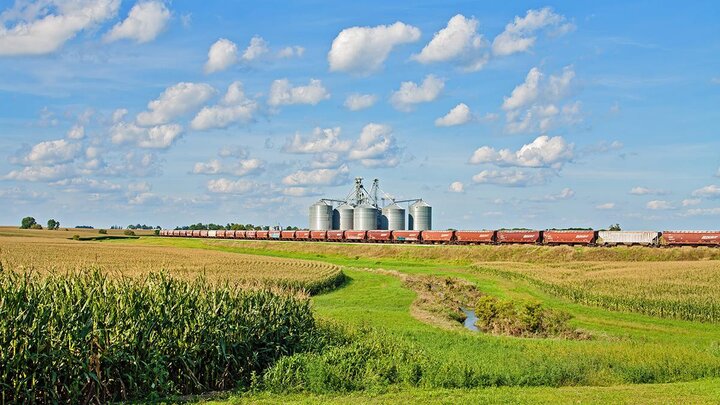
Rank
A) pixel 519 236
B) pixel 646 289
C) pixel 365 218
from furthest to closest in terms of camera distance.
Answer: pixel 365 218 → pixel 519 236 → pixel 646 289

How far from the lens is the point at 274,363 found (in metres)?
18.7

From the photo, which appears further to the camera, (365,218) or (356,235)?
(365,218)

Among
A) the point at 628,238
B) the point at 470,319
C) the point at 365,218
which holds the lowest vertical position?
the point at 470,319

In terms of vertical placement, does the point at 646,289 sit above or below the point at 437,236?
below

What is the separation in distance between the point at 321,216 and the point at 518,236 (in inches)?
2234

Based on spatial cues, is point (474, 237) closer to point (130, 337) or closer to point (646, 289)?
point (646, 289)

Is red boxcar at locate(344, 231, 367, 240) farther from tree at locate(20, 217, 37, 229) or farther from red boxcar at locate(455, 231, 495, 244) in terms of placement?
tree at locate(20, 217, 37, 229)

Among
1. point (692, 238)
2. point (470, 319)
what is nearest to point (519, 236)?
point (692, 238)

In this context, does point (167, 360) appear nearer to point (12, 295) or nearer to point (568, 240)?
point (12, 295)

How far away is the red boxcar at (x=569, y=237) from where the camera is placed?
80.1 m

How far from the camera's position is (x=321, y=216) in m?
136

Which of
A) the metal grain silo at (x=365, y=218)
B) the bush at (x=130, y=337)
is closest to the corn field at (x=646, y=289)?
the bush at (x=130, y=337)

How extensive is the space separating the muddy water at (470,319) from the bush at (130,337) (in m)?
16.2

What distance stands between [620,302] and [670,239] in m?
42.6
